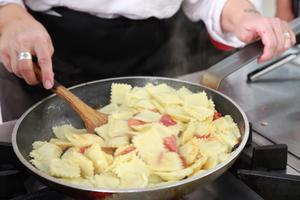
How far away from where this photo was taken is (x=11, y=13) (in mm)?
862

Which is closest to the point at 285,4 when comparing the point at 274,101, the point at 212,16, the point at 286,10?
the point at 286,10

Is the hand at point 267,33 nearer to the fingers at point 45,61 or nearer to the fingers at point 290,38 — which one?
Result: the fingers at point 290,38

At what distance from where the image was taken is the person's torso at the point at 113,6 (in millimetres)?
1010

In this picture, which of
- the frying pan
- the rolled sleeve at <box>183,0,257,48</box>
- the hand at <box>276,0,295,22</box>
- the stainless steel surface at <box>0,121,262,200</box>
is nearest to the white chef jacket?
the rolled sleeve at <box>183,0,257,48</box>

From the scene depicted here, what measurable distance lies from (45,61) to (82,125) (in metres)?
0.17

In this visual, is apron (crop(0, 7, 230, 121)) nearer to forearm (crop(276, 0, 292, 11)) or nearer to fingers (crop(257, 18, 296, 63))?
fingers (crop(257, 18, 296, 63))

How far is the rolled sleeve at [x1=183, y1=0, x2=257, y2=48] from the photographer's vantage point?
1.05 meters

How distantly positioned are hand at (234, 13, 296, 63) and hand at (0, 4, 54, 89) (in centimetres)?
42

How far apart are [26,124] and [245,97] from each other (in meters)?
0.47

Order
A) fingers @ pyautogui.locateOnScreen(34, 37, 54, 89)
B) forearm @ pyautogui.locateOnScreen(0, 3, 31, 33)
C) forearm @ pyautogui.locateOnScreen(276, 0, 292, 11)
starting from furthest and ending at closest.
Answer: forearm @ pyautogui.locateOnScreen(276, 0, 292, 11)
forearm @ pyautogui.locateOnScreen(0, 3, 31, 33)
fingers @ pyautogui.locateOnScreen(34, 37, 54, 89)

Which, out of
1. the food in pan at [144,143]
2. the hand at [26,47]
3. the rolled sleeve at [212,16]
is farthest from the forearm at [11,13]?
the rolled sleeve at [212,16]

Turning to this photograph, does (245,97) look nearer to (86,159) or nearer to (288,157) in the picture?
(288,157)

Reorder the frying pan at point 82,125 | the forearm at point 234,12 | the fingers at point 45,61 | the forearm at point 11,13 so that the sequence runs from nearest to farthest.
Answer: the frying pan at point 82,125 → the fingers at point 45,61 → the forearm at point 11,13 → the forearm at point 234,12

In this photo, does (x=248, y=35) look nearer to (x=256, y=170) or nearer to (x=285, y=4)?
(x=256, y=170)
